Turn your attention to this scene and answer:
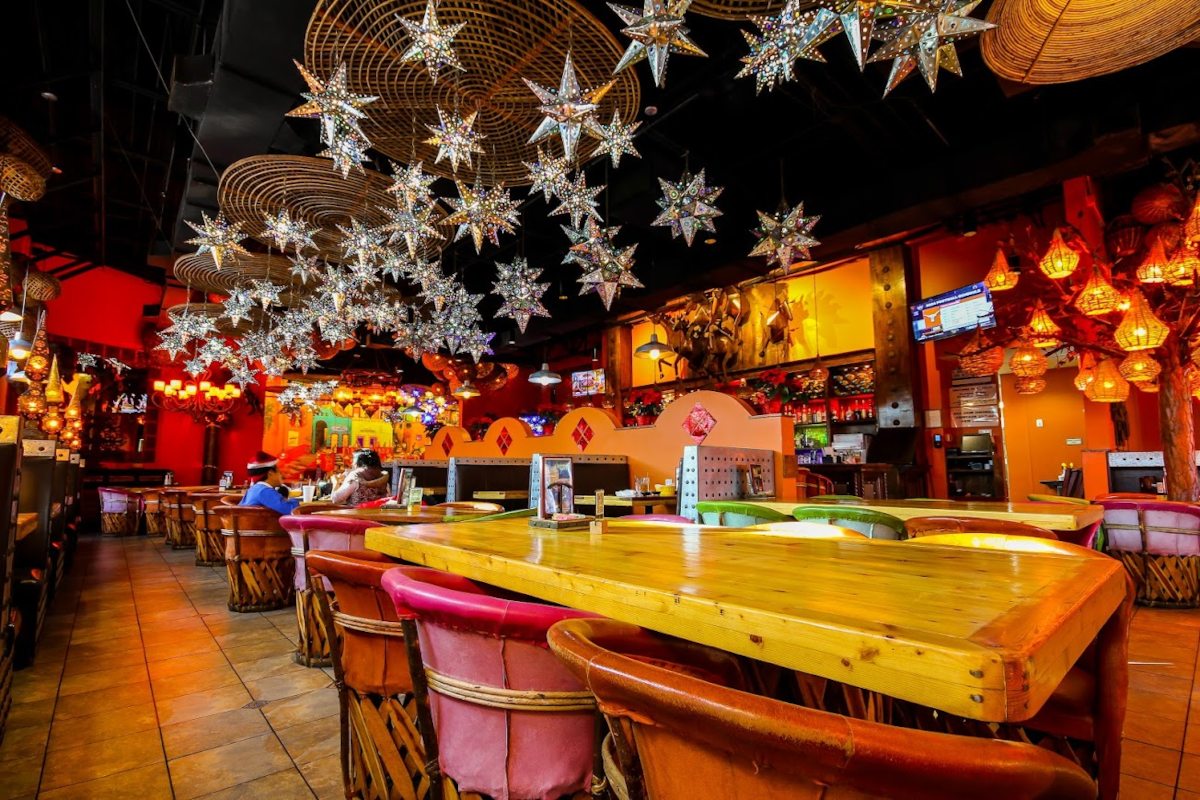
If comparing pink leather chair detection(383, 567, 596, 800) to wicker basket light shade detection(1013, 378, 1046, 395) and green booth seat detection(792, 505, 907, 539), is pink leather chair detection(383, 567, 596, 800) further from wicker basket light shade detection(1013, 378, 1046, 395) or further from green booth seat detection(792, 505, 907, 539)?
wicker basket light shade detection(1013, 378, 1046, 395)

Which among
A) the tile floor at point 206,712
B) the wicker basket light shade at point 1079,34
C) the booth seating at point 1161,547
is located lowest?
the tile floor at point 206,712

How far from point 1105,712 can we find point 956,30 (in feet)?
9.22

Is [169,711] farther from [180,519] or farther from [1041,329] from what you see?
[1041,329]

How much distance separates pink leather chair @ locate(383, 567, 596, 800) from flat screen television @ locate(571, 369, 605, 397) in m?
11.9

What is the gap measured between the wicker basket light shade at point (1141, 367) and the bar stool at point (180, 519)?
1271 centimetres

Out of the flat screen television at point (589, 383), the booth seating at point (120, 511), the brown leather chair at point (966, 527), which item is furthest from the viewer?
the flat screen television at point (589, 383)

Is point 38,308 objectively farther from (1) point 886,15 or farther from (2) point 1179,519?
(2) point 1179,519

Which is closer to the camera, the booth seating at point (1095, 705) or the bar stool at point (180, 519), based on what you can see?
the booth seating at point (1095, 705)

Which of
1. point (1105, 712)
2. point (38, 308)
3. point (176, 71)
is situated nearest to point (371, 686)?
point (1105, 712)

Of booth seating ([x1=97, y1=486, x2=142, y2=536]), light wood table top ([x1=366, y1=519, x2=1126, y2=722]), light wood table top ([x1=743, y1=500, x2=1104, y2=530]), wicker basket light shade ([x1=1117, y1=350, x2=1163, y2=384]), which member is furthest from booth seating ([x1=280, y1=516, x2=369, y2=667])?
booth seating ([x1=97, y1=486, x2=142, y2=536])

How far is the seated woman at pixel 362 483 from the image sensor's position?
185 inches

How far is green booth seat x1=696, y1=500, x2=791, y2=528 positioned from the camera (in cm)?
299

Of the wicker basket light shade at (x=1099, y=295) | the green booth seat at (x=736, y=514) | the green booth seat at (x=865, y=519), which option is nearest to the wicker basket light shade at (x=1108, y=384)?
the wicker basket light shade at (x=1099, y=295)

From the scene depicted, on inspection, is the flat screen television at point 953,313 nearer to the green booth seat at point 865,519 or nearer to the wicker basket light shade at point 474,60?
the wicker basket light shade at point 474,60
